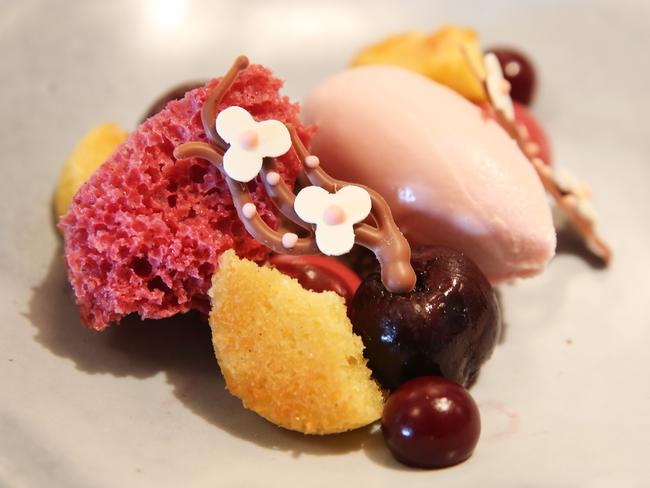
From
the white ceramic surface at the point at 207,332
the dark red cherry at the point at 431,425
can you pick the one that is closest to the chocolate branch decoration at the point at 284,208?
the dark red cherry at the point at 431,425

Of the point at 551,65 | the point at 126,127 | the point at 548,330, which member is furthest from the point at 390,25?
the point at 548,330

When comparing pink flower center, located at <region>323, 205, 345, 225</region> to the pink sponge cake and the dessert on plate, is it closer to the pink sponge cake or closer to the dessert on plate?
the dessert on plate

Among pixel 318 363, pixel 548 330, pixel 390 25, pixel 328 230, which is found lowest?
pixel 548 330

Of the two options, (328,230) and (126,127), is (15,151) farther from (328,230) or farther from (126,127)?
(328,230)

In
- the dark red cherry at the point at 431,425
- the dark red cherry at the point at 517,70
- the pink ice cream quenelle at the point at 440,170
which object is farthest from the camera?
the dark red cherry at the point at 517,70

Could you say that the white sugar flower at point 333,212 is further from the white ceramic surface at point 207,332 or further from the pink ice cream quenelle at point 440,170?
the white ceramic surface at point 207,332

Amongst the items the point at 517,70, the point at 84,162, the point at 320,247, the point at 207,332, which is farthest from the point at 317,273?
the point at 517,70

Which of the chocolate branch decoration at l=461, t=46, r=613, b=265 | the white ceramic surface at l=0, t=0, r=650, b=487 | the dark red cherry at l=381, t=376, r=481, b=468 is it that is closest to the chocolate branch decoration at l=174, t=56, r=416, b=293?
the dark red cherry at l=381, t=376, r=481, b=468

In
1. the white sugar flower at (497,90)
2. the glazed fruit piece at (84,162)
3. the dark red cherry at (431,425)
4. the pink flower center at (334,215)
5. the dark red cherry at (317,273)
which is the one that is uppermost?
the pink flower center at (334,215)
